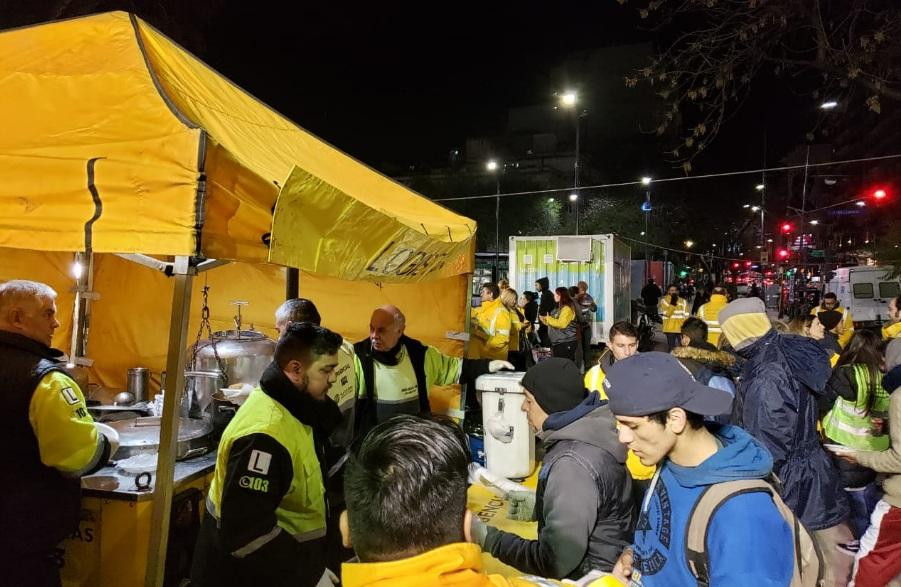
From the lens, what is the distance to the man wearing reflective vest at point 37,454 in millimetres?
2551

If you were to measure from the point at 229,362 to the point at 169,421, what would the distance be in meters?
2.75

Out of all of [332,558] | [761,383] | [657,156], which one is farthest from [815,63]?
[657,156]

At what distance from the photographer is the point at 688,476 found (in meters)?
1.88

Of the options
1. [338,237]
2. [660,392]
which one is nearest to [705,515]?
[660,392]

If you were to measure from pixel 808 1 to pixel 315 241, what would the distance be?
9.48 metres

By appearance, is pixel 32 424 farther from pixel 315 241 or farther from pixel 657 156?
pixel 657 156

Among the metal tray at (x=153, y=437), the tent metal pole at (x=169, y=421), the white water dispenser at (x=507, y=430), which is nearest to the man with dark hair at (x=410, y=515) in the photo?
the tent metal pole at (x=169, y=421)

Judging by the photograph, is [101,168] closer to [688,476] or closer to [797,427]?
[688,476]

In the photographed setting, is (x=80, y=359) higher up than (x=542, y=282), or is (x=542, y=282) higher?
(x=542, y=282)

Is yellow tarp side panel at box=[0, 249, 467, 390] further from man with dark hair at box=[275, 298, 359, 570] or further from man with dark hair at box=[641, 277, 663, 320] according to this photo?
man with dark hair at box=[641, 277, 663, 320]

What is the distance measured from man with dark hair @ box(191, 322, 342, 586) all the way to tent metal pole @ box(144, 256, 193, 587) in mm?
330

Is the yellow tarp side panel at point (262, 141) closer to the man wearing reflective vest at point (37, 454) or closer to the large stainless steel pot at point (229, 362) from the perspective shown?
the man wearing reflective vest at point (37, 454)

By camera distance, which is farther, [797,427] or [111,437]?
[797,427]

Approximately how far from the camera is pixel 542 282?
493 inches
